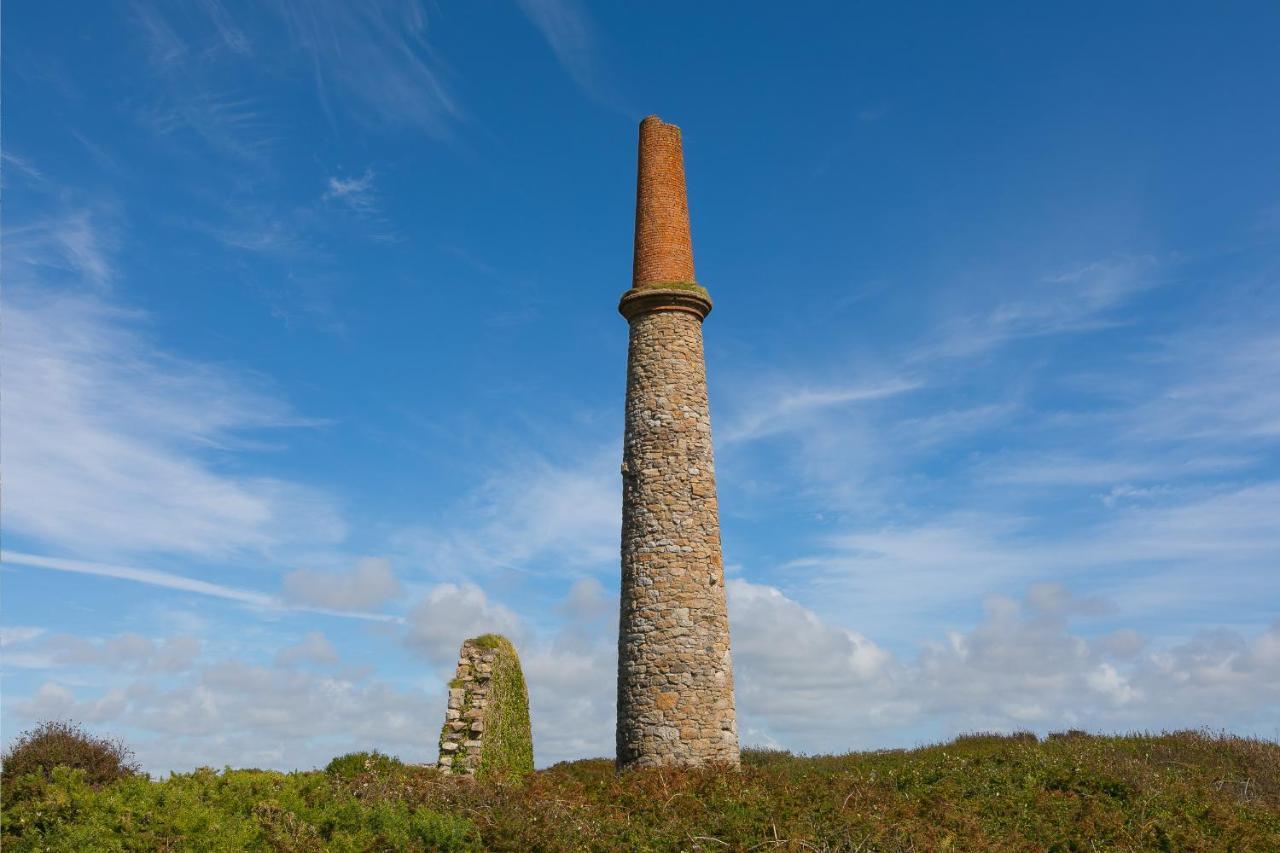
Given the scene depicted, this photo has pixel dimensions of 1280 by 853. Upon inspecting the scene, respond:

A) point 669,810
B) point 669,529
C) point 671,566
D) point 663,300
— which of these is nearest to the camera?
point 669,810

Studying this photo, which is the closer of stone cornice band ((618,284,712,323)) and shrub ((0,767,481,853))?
shrub ((0,767,481,853))

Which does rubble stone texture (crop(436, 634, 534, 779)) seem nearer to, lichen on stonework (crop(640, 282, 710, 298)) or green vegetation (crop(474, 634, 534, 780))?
green vegetation (crop(474, 634, 534, 780))

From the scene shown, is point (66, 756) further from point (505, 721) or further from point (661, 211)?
point (661, 211)

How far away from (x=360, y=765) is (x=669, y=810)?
507 cm

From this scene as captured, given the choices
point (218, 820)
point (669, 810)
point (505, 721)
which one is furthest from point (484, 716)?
point (218, 820)

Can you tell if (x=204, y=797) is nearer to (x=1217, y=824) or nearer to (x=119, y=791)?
(x=119, y=791)

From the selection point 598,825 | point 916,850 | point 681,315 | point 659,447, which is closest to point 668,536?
point 659,447

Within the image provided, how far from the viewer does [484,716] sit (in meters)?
16.4

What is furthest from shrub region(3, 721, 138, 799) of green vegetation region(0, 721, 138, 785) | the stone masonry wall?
the stone masonry wall

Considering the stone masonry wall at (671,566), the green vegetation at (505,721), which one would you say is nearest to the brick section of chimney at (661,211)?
the stone masonry wall at (671,566)

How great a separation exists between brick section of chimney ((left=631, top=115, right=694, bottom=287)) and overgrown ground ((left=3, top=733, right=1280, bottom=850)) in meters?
10.7

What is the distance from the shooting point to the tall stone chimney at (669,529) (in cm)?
1862

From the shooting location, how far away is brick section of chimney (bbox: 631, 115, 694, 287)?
21.5 meters

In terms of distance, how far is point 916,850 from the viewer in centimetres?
1267
